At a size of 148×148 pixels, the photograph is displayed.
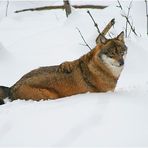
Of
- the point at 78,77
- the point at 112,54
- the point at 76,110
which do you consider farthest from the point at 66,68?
the point at 76,110

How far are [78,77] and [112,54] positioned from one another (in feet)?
1.88

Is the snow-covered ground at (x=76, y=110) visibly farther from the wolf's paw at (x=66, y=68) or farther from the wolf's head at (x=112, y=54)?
the wolf's paw at (x=66, y=68)

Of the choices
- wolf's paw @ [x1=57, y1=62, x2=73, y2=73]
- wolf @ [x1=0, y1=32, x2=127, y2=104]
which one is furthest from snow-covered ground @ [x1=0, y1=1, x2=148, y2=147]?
wolf's paw @ [x1=57, y1=62, x2=73, y2=73]

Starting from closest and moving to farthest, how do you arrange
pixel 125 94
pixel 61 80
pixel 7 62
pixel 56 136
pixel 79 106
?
pixel 56 136 < pixel 79 106 < pixel 125 94 < pixel 61 80 < pixel 7 62

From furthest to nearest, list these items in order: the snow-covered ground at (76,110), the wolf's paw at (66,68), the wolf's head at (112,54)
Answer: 1. the wolf's paw at (66,68)
2. the wolf's head at (112,54)
3. the snow-covered ground at (76,110)

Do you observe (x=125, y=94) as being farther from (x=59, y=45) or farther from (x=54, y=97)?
(x=59, y=45)

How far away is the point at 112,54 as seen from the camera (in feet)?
20.3

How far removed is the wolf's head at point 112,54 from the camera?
244 inches

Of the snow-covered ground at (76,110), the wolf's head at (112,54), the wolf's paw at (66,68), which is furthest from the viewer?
the wolf's paw at (66,68)

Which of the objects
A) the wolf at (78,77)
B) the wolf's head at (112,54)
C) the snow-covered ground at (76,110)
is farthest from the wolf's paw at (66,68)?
the snow-covered ground at (76,110)

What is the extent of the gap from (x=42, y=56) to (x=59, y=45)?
480mm

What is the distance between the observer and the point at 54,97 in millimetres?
6211

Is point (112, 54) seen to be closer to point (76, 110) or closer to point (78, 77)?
point (78, 77)

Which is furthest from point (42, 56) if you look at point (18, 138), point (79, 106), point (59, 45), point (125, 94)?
point (18, 138)
